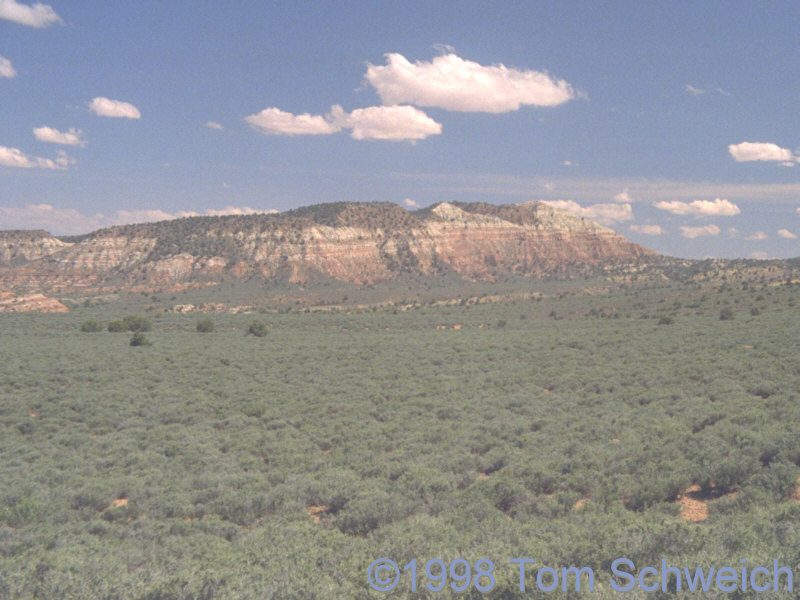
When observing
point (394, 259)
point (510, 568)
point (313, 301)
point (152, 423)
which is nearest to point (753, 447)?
point (510, 568)

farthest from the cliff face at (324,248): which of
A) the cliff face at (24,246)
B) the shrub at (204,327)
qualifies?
the shrub at (204,327)

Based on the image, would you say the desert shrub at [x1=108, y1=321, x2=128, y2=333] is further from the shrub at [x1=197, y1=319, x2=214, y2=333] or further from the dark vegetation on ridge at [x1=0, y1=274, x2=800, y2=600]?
the dark vegetation on ridge at [x1=0, y1=274, x2=800, y2=600]

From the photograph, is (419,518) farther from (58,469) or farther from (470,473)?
(58,469)

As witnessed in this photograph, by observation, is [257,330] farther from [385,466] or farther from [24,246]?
[24,246]

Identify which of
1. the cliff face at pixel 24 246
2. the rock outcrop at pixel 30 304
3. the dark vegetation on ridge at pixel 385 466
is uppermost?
the cliff face at pixel 24 246

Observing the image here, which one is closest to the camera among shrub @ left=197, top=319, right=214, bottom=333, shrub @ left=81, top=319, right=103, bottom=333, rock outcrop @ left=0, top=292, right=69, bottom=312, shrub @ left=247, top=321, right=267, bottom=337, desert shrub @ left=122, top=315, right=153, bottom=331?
shrub @ left=247, top=321, right=267, bottom=337

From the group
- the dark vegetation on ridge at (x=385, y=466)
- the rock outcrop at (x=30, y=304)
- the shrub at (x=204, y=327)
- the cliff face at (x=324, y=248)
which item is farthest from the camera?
the cliff face at (x=324, y=248)

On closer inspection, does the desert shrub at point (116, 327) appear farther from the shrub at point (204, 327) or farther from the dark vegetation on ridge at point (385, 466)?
the dark vegetation on ridge at point (385, 466)

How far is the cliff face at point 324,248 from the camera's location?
4033 inches

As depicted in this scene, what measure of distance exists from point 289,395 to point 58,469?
8834mm

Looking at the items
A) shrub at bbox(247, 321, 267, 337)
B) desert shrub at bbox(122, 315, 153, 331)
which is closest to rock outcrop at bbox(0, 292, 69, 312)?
desert shrub at bbox(122, 315, 153, 331)

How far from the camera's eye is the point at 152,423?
15.5 m

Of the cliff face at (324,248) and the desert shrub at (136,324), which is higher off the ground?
the cliff face at (324,248)

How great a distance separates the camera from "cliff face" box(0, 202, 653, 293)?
102 meters
